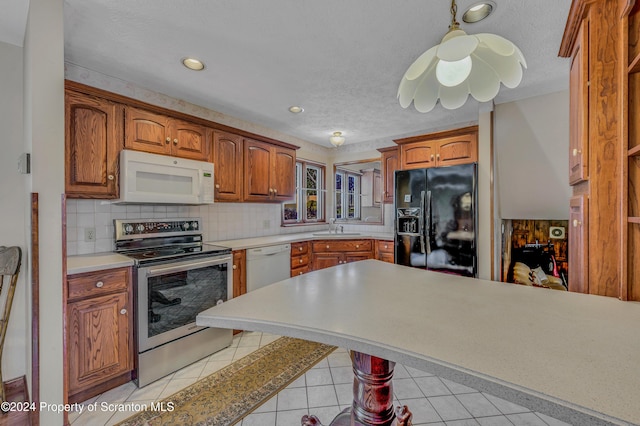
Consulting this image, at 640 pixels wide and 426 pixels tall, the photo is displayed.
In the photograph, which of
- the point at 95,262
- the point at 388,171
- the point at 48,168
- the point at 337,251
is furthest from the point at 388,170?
the point at 48,168

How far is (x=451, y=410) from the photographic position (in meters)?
1.82

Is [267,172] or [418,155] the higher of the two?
[418,155]

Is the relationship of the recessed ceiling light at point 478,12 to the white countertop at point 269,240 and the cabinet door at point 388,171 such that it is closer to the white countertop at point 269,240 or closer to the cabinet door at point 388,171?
the cabinet door at point 388,171

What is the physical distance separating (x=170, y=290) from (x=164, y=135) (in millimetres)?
1357

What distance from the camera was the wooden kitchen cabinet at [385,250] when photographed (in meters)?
3.75

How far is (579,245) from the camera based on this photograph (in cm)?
138

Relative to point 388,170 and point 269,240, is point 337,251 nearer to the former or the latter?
point 269,240

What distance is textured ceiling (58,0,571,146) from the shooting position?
1.63 m

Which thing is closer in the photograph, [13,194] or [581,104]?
[581,104]

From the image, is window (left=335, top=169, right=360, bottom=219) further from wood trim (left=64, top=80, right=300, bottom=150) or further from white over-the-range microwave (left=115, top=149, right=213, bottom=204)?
white over-the-range microwave (left=115, top=149, right=213, bottom=204)

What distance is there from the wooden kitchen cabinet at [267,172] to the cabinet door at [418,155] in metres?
1.49

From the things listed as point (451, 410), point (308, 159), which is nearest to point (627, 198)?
point (451, 410)

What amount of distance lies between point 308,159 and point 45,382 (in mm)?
3790

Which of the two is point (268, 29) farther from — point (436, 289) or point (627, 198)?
point (627, 198)
